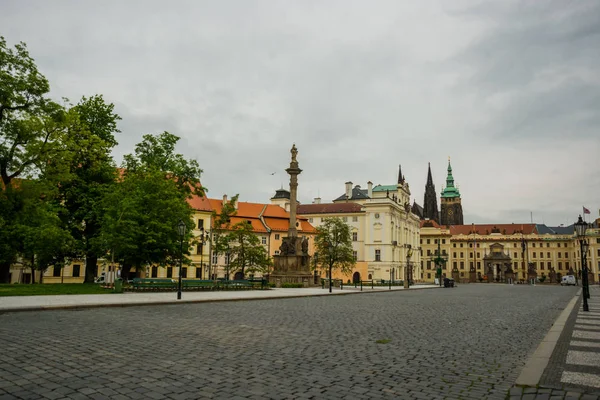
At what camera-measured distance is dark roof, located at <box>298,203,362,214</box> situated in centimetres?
8900

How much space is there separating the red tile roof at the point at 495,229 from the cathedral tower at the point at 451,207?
937 inches

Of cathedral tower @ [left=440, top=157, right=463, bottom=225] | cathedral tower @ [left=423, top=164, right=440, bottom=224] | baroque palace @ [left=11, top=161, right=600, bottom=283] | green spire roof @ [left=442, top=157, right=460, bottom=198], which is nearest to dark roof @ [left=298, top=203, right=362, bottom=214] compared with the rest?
baroque palace @ [left=11, top=161, right=600, bottom=283]

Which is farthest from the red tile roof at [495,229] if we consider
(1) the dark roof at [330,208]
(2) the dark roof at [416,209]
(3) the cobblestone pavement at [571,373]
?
(3) the cobblestone pavement at [571,373]

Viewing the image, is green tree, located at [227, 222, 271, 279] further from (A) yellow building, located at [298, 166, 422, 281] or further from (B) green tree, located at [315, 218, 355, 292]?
(A) yellow building, located at [298, 166, 422, 281]

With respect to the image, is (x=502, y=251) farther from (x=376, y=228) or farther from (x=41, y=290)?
(x=41, y=290)

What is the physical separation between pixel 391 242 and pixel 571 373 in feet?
262

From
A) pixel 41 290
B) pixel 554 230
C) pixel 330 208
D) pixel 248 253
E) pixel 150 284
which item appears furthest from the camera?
pixel 554 230

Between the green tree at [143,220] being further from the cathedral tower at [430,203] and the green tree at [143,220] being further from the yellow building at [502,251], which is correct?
the cathedral tower at [430,203]

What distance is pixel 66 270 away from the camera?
59719 mm

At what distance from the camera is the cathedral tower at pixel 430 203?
582ft

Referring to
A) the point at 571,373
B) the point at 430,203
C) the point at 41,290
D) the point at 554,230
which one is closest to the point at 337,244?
the point at 41,290

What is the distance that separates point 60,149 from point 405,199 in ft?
257

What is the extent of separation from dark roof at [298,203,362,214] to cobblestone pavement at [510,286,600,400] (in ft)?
255

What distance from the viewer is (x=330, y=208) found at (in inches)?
3654
